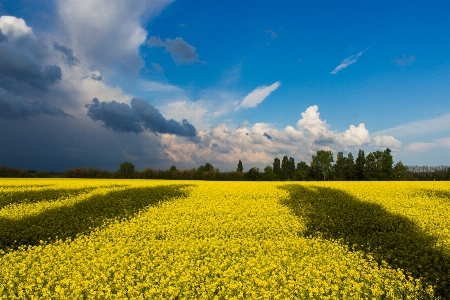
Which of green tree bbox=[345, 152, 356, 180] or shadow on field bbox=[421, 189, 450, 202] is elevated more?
green tree bbox=[345, 152, 356, 180]

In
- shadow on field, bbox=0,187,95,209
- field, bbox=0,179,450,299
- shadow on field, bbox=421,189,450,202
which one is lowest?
field, bbox=0,179,450,299

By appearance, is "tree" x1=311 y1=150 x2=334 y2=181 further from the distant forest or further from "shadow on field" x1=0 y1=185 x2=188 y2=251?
"shadow on field" x1=0 y1=185 x2=188 y2=251

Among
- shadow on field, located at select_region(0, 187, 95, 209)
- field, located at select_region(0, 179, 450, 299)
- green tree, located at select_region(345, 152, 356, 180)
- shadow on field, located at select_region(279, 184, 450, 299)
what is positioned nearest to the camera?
field, located at select_region(0, 179, 450, 299)

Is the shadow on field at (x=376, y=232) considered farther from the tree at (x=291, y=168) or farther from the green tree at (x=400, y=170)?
the green tree at (x=400, y=170)

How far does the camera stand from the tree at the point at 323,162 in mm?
105312

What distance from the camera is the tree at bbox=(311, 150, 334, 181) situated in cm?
10531

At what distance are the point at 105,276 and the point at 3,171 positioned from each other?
87.4 metres

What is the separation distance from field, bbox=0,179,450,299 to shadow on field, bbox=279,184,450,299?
0.08 meters

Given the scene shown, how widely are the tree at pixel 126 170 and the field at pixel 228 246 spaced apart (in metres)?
72.5

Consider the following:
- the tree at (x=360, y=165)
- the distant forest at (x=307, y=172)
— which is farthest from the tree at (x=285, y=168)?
the tree at (x=360, y=165)

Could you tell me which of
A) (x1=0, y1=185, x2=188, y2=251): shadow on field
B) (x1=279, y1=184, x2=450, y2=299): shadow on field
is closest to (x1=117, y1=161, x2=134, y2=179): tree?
(x1=0, y1=185, x2=188, y2=251): shadow on field

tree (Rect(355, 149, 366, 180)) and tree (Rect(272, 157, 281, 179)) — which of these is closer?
tree (Rect(355, 149, 366, 180))

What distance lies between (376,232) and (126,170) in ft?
318

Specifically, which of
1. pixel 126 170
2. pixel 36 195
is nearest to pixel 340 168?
pixel 126 170
